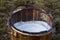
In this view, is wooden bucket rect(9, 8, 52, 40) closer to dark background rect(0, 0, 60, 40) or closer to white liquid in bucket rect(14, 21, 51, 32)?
white liquid in bucket rect(14, 21, 51, 32)

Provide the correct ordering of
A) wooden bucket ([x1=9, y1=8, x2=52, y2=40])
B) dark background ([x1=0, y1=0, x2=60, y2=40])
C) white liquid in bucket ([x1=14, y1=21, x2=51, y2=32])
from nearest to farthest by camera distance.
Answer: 1. wooden bucket ([x1=9, y1=8, x2=52, y2=40])
2. white liquid in bucket ([x1=14, y1=21, x2=51, y2=32])
3. dark background ([x1=0, y1=0, x2=60, y2=40])

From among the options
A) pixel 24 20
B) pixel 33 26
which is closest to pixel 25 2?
pixel 24 20

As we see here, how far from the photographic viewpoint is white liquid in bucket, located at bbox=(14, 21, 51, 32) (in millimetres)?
2728

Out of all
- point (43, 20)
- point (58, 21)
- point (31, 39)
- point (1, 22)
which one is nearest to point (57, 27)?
point (58, 21)

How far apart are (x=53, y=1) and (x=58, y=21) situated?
0.82 metres

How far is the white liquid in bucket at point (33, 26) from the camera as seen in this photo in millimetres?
2728

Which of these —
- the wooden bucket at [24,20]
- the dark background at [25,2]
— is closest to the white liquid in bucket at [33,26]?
the wooden bucket at [24,20]

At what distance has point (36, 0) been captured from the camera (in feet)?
14.7

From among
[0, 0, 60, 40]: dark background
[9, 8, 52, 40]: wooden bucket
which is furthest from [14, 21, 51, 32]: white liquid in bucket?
[0, 0, 60, 40]: dark background

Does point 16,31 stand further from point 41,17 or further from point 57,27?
point 57,27

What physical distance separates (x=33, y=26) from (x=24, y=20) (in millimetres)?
241

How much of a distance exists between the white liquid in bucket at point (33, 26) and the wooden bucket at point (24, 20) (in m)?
0.08

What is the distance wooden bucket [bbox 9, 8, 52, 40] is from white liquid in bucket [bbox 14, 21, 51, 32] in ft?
Result: 0.25

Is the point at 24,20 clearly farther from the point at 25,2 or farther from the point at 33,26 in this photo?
the point at 25,2
